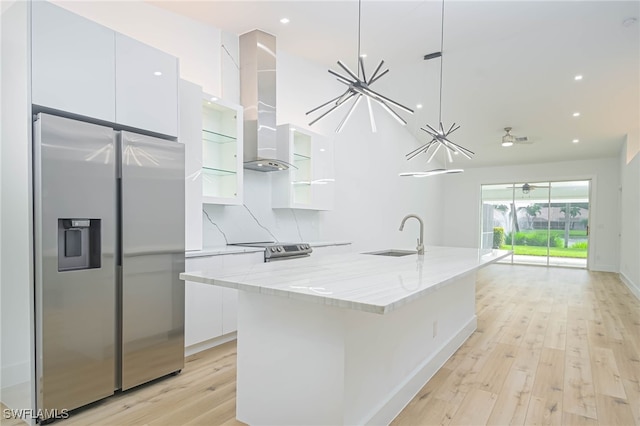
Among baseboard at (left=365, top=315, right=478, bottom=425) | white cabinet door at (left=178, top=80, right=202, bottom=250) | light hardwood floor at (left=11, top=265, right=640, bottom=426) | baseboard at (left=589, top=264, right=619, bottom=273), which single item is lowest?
baseboard at (left=589, top=264, right=619, bottom=273)

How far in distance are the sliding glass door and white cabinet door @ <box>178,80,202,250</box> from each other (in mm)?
8538

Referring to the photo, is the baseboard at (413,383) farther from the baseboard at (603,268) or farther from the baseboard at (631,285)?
the baseboard at (603,268)

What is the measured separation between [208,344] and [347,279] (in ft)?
6.33

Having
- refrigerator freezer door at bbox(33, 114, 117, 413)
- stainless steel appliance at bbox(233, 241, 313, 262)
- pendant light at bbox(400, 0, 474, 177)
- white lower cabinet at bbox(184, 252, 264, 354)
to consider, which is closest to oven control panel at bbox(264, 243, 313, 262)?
stainless steel appliance at bbox(233, 241, 313, 262)

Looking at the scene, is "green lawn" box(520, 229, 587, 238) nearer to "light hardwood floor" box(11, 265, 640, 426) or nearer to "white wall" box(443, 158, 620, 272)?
"white wall" box(443, 158, 620, 272)

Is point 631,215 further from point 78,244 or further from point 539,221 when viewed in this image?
point 78,244

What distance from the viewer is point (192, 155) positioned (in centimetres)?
309

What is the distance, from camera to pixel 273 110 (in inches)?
159

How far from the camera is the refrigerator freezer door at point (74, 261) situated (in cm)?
192

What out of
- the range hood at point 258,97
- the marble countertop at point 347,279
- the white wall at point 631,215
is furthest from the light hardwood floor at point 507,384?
the white wall at point 631,215

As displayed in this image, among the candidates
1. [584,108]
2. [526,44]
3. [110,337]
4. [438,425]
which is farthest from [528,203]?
[110,337]

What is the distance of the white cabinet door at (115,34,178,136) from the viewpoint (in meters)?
2.32

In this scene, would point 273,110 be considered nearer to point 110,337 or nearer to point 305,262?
point 305,262

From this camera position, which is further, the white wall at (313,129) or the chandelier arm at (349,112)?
the white wall at (313,129)
